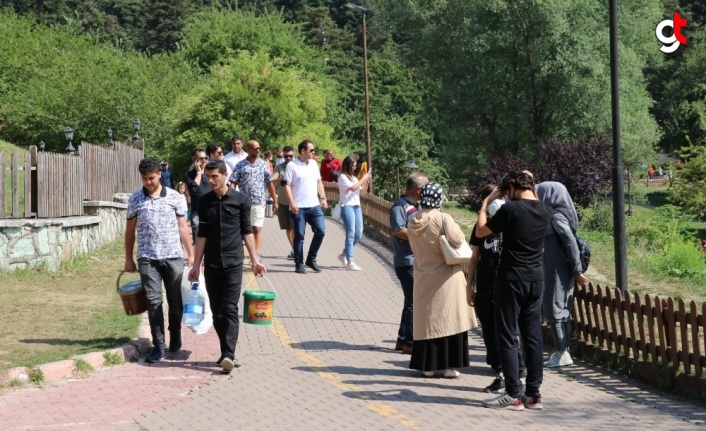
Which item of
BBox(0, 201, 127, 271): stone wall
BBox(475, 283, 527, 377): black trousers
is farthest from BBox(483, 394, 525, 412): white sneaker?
BBox(0, 201, 127, 271): stone wall

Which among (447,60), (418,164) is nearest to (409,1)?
(447,60)

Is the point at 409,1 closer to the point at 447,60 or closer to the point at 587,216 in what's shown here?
the point at 447,60

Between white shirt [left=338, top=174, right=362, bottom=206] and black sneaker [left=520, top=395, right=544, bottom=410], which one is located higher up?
white shirt [left=338, top=174, right=362, bottom=206]

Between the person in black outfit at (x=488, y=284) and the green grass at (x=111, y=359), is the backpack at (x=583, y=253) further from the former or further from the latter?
the green grass at (x=111, y=359)

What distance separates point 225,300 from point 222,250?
46 centimetres

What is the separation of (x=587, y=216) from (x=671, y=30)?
3928 centimetres

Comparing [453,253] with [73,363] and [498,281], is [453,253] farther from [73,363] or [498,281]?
[73,363]

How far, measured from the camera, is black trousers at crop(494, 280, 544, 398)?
8.70 meters

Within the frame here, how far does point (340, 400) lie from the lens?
29.8 feet

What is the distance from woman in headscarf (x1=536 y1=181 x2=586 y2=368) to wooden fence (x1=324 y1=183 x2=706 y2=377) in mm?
369

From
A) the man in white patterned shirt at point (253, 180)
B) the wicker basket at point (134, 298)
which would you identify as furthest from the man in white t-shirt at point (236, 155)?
the wicker basket at point (134, 298)

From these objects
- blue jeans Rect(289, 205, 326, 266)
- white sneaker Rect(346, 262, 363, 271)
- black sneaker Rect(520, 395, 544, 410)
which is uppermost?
blue jeans Rect(289, 205, 326, 266)

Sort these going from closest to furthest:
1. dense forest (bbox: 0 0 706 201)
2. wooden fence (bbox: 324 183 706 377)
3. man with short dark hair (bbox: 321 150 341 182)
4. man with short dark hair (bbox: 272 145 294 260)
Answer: wooden fence (bbox: 324 183 706 377) < man with short dark hair (bbox: 272 145 294 260) < man with short dark hair (bbox: 321 150 341 182) < dense forest (bbox: 0 0 706 201)

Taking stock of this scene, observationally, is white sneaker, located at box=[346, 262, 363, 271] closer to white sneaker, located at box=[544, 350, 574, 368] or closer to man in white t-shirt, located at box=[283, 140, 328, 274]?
man in white t-shirt, located at box=[283, 140, 328, 274]
